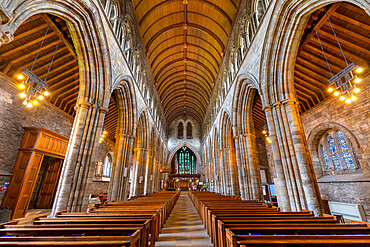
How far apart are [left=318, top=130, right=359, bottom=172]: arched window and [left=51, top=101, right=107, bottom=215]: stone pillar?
36.1 ft

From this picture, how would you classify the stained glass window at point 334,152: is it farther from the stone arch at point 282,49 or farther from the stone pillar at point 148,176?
the stone pillar at point 148,176

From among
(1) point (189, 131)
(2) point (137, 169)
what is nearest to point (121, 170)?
(2) point (137, 169)

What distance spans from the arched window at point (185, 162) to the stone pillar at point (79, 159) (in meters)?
23.4

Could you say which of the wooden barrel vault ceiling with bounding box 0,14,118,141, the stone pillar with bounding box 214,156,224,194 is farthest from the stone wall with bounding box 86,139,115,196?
the stone pillar with bounding box 214,156,224,194

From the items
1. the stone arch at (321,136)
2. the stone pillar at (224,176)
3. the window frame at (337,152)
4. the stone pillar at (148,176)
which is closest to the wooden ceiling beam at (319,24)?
the stone arch at (321,136)

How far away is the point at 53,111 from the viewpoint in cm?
843

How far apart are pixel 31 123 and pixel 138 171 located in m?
6.44

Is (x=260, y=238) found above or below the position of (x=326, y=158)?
below

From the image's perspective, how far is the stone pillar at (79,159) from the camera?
4.89 metres

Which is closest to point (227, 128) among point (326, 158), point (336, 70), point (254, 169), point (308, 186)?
point (254, 169)

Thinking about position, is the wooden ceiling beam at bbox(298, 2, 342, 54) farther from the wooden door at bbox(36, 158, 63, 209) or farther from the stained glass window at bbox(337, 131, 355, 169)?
the wooden door at bbox(36, 158, 63, 209)

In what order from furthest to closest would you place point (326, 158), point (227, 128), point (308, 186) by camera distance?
1. point (227, 128)
2. point (326, 158)
3. point (308, 186)

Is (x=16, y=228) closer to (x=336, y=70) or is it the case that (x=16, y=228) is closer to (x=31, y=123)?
(x=31, y=123)

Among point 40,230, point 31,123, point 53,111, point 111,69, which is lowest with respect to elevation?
point 40,230
